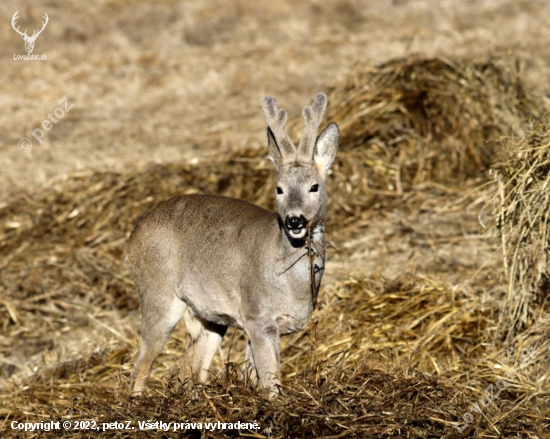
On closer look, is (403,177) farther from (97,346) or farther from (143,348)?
(143,348)

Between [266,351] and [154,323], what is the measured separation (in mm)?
1040

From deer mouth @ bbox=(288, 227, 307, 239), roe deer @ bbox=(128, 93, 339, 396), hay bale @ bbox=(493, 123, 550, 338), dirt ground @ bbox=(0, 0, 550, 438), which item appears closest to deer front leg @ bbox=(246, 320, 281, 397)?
roe deer @ bbox=(128, 93, 339, 396)

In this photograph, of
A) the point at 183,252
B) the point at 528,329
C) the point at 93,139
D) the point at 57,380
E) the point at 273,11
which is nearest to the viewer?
the point at 183,252

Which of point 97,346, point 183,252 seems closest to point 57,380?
point 97,346

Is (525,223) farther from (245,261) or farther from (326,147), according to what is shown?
(245,261)

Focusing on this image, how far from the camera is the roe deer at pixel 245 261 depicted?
18.6 feet

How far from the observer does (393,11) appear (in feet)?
62.6

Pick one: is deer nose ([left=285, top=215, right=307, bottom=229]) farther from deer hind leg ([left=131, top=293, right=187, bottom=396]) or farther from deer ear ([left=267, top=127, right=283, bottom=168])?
deer hind leg ([left=131, top=293, right=187, bottom=396])

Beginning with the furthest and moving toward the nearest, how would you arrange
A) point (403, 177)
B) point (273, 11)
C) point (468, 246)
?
point (273, 11), point (403, 177), point (468, 246)

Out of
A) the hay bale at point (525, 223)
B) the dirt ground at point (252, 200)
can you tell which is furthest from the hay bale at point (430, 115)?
the hay bale at point (525, 223)

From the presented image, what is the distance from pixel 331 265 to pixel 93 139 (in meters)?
5.89

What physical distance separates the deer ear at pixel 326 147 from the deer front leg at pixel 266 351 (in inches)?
42.3

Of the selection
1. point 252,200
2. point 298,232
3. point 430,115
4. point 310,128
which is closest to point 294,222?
point 298,232

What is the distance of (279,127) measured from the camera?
571 centimetres
